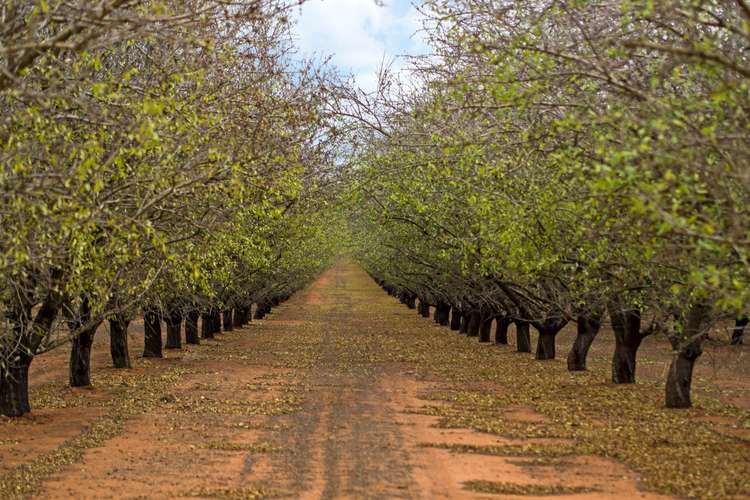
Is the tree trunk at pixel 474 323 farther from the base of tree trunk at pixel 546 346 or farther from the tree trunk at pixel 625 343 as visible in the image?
the tree trunk at pixel 625 343

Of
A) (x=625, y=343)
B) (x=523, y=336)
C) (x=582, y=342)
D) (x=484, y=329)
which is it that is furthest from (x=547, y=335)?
(x=484, y=329)

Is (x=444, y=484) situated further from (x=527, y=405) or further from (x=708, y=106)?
(x=527, y=405)

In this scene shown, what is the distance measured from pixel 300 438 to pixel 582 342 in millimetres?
13030

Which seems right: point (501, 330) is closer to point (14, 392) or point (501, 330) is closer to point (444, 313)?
point (444, 313)

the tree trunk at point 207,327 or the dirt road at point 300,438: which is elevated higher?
the tree trunk at point 207,327

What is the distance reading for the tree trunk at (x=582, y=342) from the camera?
26.6 m

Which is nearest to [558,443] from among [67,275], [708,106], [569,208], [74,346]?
[569,208]

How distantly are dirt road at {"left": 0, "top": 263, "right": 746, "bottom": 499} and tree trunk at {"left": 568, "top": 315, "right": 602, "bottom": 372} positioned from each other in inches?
98.7

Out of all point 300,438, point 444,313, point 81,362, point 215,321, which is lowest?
point 300,438

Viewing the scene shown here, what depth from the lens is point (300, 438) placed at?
53.0ft

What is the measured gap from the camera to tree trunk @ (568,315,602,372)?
26.6 m

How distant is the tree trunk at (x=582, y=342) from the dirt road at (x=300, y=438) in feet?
8.22

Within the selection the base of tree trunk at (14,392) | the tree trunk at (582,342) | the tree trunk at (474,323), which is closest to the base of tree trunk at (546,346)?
the tree trunk at (582,342)

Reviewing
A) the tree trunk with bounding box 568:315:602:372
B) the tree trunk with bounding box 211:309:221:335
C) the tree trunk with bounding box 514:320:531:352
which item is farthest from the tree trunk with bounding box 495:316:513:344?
the tree trunk with bounding box 211:309:221:335
